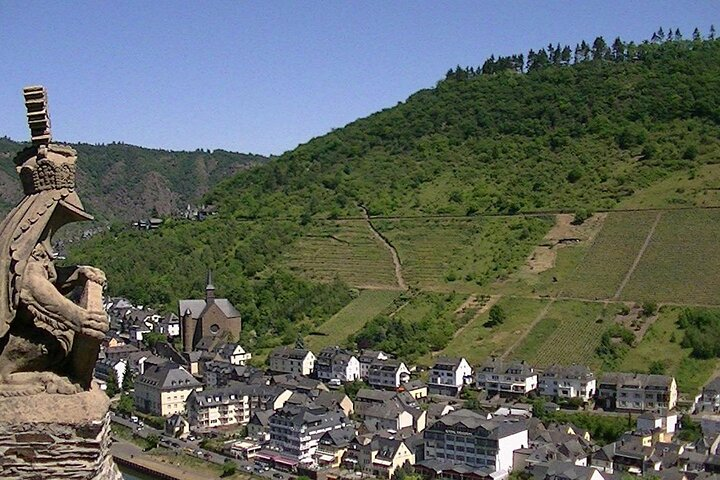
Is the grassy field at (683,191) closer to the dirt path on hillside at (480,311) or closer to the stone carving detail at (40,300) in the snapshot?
the dirt path on hillside at (480,311)

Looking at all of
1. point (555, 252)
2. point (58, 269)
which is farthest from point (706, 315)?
point (58, 269)

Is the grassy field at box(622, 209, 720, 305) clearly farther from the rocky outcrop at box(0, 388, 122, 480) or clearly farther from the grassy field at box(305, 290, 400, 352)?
the rocky outcrop at box(0, 388, 122, 480)

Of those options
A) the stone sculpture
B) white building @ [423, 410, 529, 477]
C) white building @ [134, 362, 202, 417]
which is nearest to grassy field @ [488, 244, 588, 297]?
white building @ [423, 410, 529, 477]

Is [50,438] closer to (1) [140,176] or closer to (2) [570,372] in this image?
(2) [570,372]

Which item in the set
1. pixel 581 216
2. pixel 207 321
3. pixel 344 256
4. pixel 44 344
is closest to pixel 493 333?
pixel 581 216

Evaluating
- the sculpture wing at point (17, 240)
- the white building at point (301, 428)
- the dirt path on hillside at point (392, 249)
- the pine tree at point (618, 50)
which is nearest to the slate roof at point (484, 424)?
the white building at point (301, 428)
